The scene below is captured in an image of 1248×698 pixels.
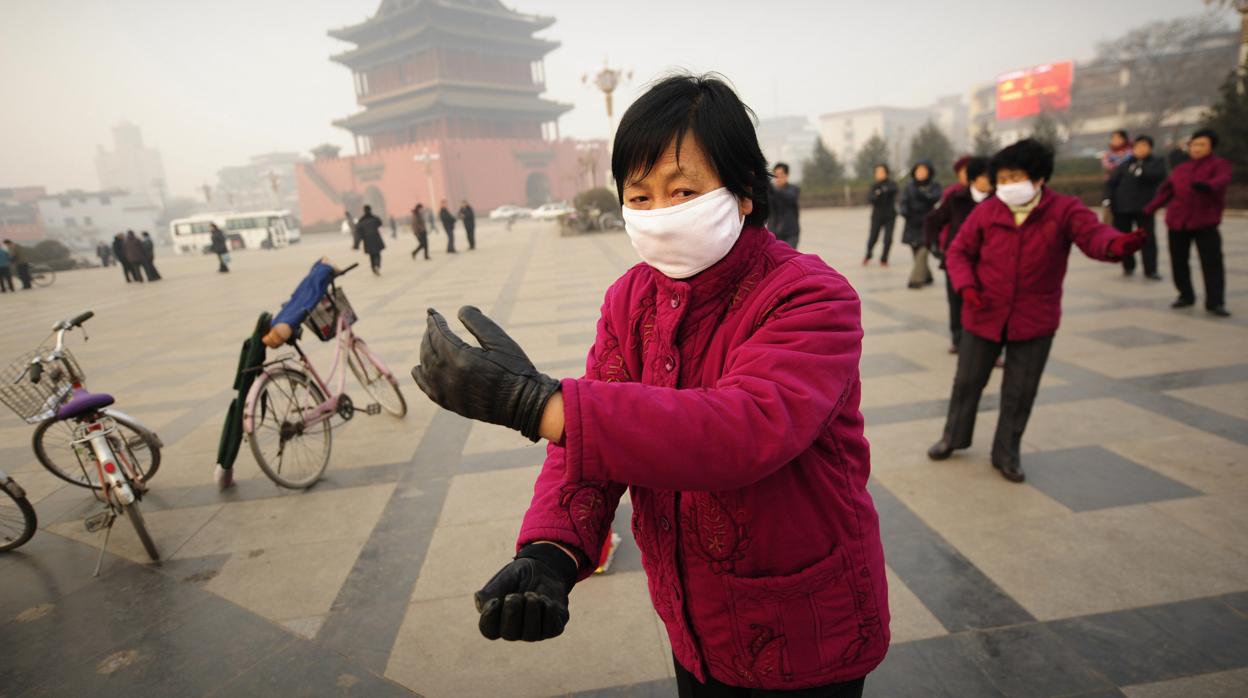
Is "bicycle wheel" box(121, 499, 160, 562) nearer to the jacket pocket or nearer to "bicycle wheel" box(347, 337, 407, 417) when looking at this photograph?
"bicycle wheel" box(347, 337, 407, 417)

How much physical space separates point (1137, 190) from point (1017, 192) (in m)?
6.36

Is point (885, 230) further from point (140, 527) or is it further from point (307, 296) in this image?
point (140, 527)

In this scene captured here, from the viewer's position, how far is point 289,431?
3.91 m

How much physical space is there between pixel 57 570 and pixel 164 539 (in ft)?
1.43

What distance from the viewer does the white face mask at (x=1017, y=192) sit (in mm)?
3168

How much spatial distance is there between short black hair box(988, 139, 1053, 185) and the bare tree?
49.3m

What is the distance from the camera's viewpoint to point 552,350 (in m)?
6.61

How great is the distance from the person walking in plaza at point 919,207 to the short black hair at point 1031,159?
473cm

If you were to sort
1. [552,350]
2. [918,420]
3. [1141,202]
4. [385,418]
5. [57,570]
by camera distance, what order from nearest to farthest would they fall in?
[57,570] < [918,420] < [385,418] < [552,350] < [1141,202]

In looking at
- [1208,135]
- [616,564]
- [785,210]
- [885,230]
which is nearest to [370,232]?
[785,210]

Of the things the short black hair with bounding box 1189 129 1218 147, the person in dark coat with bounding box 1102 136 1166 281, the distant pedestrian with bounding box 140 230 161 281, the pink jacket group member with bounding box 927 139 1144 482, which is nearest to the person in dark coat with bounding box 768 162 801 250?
the person in dark coat with bounding box 1102 136 1166 281

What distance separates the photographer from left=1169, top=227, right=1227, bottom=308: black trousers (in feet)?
20.1

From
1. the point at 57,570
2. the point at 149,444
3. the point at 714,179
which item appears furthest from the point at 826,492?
the point at 149,444

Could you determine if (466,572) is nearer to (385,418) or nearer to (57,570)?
(57,570)
